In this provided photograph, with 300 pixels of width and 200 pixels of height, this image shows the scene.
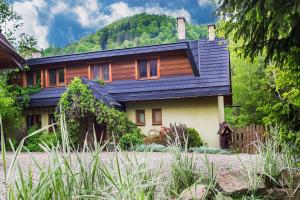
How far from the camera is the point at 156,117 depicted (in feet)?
60.8

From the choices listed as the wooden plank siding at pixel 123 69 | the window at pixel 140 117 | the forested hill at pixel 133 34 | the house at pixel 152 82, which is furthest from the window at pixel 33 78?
the forested hill at pixel 133 34

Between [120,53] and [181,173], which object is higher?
[120,53]

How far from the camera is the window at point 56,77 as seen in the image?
2112 centimetres

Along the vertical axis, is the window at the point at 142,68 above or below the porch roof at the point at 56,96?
above

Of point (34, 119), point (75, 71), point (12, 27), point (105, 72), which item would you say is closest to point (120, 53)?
point (105, 72)

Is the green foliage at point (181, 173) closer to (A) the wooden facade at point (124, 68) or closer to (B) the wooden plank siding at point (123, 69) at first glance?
(A) the wooden facade at point (124, 68)

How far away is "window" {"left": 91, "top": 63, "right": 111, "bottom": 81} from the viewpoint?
20.2 metres

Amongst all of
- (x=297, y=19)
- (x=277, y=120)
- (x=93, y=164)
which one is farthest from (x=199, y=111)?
(x=93, y=164)

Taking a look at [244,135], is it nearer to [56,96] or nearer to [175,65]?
[175,65]

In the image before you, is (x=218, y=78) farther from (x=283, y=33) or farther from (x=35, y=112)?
(x=283, y=33)

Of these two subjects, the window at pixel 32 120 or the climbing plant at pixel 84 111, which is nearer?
the climbing plant at pixel 84 111

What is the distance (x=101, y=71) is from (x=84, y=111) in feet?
13.5

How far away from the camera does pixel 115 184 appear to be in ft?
9.27

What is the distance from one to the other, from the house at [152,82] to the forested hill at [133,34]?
48.8 ft
